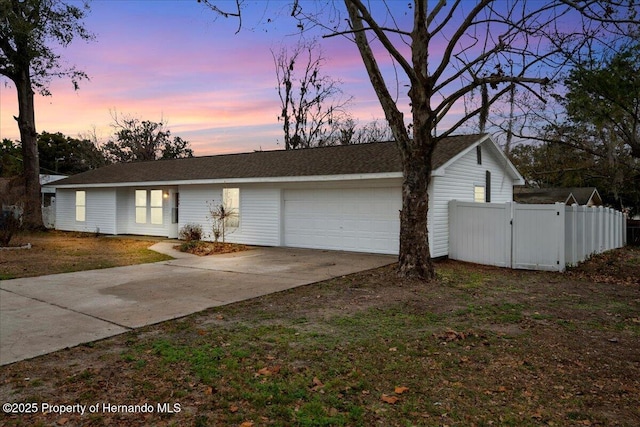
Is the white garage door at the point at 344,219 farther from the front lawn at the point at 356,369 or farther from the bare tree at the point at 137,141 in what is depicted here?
the bare tree at the point at 137,141

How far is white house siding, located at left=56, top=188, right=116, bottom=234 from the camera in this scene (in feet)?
70.4

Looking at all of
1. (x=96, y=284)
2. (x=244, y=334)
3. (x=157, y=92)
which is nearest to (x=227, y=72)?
(x=157, y=92)

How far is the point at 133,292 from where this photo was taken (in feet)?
26.3

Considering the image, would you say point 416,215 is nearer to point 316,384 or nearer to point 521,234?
point 521,234

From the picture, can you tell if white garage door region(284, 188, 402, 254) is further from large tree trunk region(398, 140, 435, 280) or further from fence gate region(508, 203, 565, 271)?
large tree trunk region(398, 140, 435, 280)

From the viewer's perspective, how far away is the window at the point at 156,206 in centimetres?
2002

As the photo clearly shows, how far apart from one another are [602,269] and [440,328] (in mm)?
8163

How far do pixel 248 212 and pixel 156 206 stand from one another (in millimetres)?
6070

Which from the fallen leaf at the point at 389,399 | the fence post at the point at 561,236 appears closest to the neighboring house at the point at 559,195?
the fence post at the point at 561,236

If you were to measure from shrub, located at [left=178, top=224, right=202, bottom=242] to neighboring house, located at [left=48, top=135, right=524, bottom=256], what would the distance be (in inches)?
16.7

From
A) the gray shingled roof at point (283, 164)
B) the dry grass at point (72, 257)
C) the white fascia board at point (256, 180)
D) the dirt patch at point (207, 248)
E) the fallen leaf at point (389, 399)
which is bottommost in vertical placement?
the fallen leaf at point (389, 399)

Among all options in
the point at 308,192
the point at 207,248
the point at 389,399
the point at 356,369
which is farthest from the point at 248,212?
the point at 389,399

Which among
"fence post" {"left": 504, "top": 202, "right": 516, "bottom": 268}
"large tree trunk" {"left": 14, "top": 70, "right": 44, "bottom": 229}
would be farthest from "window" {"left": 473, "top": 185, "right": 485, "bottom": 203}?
"large tree trunk" {"left": 14, "top": 70, "right": 44, "bottom": 229}

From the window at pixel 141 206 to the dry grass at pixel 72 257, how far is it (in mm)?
2156
